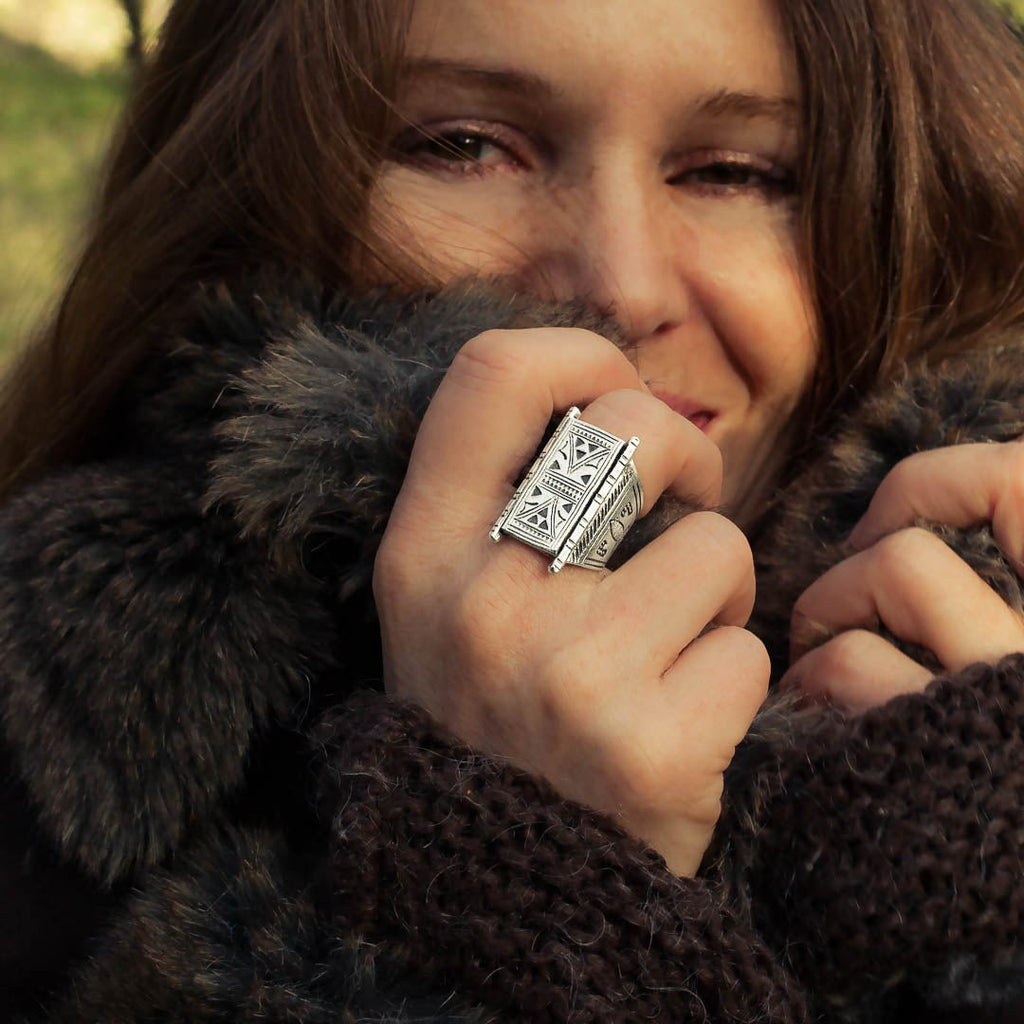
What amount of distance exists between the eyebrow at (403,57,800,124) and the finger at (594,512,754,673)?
0.61 metres

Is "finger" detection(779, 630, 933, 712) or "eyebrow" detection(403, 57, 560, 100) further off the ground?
"eyebrow" detection(403, 57, 560, 100)

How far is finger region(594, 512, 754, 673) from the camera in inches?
44.3

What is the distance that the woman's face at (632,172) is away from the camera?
147 centimetres

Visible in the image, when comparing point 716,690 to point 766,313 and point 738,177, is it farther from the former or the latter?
point 738,177

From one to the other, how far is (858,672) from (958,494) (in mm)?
242

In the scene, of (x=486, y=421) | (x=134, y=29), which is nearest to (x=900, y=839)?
(x=486, y=421)

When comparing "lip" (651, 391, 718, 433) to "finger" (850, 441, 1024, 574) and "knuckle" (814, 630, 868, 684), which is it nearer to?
"finger" (850, 441, 1024, 574)

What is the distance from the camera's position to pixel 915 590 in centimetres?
121

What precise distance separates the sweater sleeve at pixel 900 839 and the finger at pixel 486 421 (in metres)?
0.39

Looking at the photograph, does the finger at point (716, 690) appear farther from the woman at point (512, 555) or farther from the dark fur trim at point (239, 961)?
the dark fur trim at point (239, 961)

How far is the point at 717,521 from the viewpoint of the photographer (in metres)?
1.22

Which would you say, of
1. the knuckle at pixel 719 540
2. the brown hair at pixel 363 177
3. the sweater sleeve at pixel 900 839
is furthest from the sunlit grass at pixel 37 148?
the sweater sleeve at pixel 900 839

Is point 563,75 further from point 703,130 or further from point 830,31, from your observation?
point 830,31

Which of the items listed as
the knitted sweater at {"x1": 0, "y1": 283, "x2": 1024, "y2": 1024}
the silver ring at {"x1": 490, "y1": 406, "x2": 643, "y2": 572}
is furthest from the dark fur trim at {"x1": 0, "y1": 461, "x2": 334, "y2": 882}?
the silver ring at {"x1": 490, "y1": 406, "x2": 643, "y2": 572}
